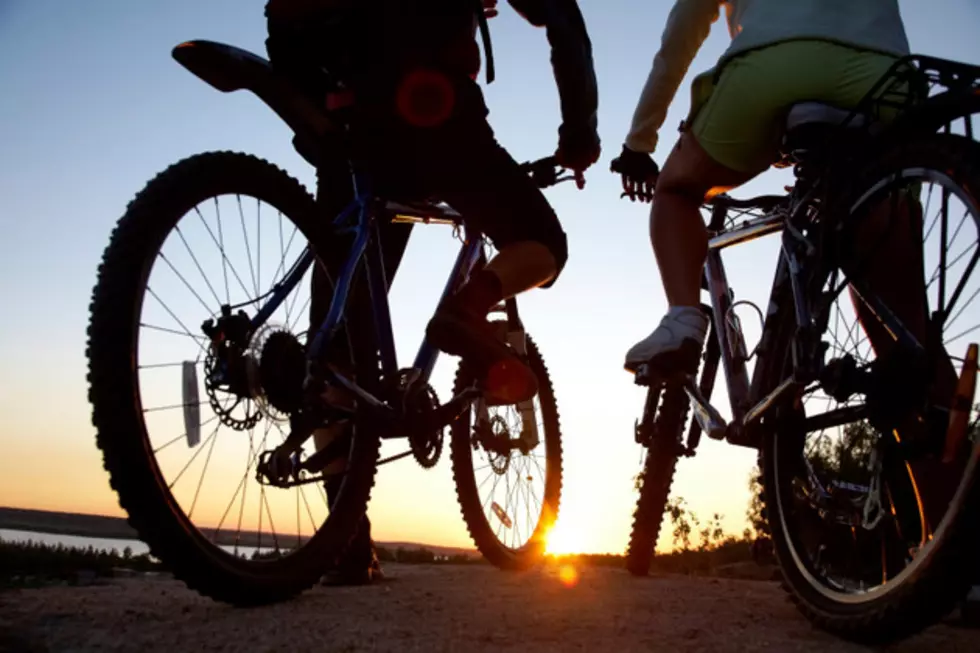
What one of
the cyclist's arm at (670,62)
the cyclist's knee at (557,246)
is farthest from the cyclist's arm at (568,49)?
the cyclist's knee at (557,246)

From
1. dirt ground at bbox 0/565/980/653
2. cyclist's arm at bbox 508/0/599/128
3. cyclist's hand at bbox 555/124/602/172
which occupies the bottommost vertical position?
dirt ground at bbox 0/565/980/653

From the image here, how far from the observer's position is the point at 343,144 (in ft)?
9.76

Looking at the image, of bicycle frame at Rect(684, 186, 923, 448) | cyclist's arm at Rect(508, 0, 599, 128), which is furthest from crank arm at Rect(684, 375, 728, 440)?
cyclist's arm at Rect(508, 0, 599, 128)

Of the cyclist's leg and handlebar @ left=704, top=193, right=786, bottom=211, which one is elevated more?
handlebar @ left=704, top=193, right=786, bottom=211

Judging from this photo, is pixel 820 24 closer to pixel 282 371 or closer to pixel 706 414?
pixel 706 414

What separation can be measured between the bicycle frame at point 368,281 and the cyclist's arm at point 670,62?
0.84 meters

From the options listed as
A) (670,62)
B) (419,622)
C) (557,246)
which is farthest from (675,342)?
(419,622)

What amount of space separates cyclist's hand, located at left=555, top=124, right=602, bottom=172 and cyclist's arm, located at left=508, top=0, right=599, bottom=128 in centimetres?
8

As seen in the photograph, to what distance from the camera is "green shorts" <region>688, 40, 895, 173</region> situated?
248 centimetres

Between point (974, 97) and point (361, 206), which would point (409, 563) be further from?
point (974, 97)

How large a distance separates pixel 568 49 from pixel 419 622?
185cm

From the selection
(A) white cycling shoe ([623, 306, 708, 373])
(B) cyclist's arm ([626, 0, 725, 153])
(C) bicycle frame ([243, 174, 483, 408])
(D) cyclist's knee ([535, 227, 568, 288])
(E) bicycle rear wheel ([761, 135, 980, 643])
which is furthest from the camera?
(D) cyclist's knee ([535, 227, 568, 288])

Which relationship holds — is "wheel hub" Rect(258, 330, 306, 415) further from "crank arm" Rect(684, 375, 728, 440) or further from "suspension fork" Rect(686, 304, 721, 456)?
"suspension fork" Rect(686, 304, 721, 456)

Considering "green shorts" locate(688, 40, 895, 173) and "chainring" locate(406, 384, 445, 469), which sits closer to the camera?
"green shorts" locate(688, 40, 895, 173)
